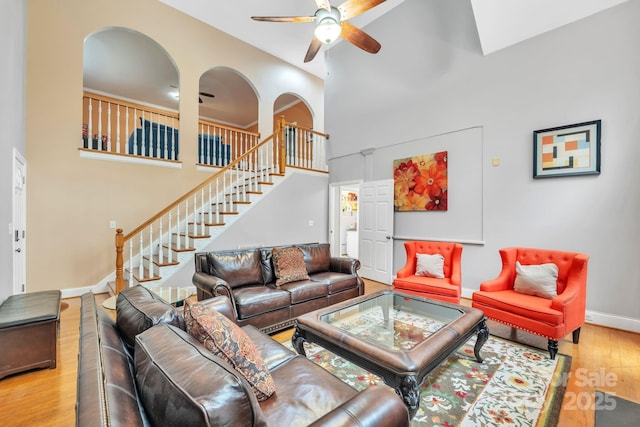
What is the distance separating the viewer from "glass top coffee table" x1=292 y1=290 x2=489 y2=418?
1.61 m

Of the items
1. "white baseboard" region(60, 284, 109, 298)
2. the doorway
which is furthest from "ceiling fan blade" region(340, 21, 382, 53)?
"white baseboard" region(60, 284, 109, 298)

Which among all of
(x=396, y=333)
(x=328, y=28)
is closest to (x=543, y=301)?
(x=396, y=333)

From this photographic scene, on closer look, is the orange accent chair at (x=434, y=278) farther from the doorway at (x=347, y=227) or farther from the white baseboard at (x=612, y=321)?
the doorway at (x=347, y=227)

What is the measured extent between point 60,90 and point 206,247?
3.03 m

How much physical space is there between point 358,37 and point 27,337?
13.7ft

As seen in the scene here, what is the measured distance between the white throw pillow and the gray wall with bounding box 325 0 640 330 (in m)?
0.93

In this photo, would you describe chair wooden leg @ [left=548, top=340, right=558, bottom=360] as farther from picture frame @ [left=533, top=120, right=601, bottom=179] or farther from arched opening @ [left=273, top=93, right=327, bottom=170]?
arched opening @ [left=273, top=93, right=327, bottom=170]

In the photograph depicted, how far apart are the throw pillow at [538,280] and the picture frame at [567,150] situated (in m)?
1.29

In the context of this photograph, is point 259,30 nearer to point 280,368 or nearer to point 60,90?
point 60,90

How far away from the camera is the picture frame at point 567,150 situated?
3.22m

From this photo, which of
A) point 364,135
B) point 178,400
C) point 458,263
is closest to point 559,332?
point 458,263

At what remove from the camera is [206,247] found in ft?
15.2

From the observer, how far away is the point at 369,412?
1.01 m

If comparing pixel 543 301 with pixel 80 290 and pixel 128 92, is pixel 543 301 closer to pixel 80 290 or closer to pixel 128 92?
pixel 80 290
